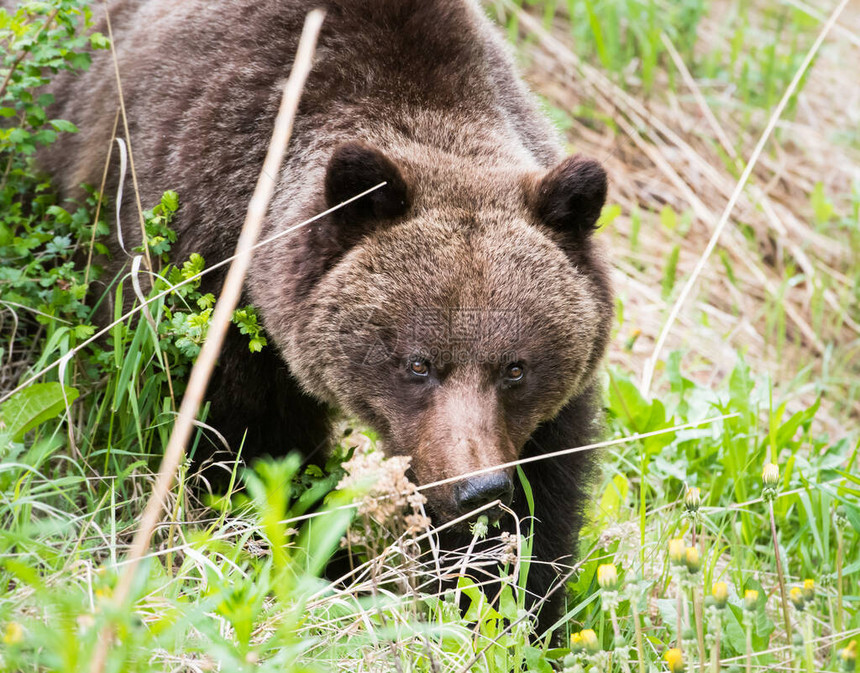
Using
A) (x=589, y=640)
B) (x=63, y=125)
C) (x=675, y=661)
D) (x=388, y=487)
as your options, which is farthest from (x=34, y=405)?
(x=675, y=661)

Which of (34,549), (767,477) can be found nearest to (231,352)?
(34,549)

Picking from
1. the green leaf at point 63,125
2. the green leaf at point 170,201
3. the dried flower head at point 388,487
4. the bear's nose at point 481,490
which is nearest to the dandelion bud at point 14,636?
the dried flower head at point 388,487

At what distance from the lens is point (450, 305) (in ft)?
12.2

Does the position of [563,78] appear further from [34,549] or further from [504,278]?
[34,549]

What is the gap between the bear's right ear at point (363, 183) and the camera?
3688mm

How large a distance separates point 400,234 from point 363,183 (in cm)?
25

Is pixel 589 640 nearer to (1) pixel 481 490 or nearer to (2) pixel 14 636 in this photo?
(1) pixel 481 490

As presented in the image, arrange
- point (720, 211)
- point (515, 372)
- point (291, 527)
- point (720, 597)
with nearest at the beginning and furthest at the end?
point (720, 597) < point (515, 372) < point (291, 527) < point (720, 211)

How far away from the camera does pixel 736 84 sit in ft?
30.2

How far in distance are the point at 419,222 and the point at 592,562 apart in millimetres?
1640

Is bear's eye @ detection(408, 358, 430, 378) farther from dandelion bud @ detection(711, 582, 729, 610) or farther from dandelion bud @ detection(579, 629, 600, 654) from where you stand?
dandelion bud @ detection(711, 582, 729, 610)

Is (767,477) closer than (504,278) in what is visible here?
Yes

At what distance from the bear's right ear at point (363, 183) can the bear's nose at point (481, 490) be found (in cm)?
117

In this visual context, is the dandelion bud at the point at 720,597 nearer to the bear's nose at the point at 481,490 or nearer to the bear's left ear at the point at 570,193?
the bear's nose at the point at 481,490
